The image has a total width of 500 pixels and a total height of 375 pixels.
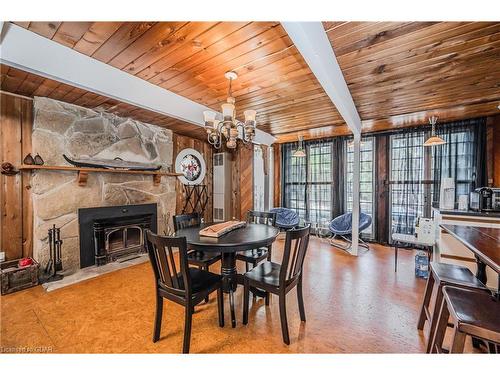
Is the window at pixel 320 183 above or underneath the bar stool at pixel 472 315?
above

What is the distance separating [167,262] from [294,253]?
0.96 metres

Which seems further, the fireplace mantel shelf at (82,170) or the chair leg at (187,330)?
the fireplace mantel shelf at (82,170)

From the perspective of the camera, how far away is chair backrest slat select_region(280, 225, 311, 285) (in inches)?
63.0

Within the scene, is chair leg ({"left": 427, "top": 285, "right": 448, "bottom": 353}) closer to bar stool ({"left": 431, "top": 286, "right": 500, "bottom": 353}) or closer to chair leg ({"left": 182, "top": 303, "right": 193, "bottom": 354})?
bar stool ({"left": 431, "top": 286, "right": 500, "bottom": 353})

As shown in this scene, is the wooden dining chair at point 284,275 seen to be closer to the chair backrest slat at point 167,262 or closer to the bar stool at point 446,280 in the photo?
the chair backrest slat at point 167,262

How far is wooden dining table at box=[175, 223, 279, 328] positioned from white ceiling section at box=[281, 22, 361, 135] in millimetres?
1429

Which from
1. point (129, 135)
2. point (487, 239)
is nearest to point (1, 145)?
point (129, 135)

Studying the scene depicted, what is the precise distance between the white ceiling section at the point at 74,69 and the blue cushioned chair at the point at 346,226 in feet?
12.0

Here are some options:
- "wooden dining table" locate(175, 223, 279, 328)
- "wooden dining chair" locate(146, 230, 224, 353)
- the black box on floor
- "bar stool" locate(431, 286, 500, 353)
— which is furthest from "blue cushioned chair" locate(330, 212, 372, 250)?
the black box on floor

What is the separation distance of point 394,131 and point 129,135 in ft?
15.9

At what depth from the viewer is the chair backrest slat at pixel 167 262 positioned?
1.43 meters

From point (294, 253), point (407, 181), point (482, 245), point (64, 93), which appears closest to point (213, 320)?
point (294, 253)

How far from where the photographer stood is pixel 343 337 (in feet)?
5.58

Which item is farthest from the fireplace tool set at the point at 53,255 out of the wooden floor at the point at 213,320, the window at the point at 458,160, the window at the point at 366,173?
the window at the point at 458,160
